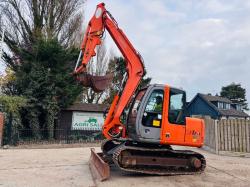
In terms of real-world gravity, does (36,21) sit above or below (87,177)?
above

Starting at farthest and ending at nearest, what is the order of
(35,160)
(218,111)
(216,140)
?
1. (218,111)
2. (216,140)
3. (35,160)

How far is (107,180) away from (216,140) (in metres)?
7.59

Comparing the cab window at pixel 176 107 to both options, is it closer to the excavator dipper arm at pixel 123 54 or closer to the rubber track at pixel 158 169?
the rubber track at pixel 158 169

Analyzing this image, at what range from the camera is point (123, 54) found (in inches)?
344

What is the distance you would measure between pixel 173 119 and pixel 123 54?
2532 millimetres

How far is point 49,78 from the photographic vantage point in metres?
19.4

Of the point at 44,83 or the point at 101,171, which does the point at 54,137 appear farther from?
the point at 101,171

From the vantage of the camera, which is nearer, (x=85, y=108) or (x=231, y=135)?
(x=231, y=135)

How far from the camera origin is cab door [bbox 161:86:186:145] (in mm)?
7625

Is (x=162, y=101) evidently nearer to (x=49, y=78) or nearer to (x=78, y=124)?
(x=49, y=78)

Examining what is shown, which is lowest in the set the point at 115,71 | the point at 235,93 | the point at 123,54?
the point at 123,54

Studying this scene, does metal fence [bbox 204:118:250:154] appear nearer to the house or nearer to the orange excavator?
the orange excavator

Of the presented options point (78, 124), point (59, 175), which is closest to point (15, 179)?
point (59, 175)

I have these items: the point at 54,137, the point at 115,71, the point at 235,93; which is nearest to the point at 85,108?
the point at 54,137
